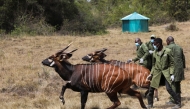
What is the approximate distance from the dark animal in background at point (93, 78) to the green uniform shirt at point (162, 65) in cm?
67

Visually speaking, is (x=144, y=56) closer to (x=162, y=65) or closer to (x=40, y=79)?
(x=162, y=65)

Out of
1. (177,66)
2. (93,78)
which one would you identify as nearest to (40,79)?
(93,78)

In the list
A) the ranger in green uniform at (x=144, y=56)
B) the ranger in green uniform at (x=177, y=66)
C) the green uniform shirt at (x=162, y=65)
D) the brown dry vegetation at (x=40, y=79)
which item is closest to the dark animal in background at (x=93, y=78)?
the green uniform shirt at (x=162, y=65)

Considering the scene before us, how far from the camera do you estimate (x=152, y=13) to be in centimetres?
5025

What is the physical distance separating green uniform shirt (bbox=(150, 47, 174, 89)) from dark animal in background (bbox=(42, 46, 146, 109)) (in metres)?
0.67

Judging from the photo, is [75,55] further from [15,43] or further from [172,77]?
[172,77]

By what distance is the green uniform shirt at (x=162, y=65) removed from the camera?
8.67 m

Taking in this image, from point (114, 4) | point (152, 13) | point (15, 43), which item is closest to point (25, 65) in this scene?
point (15, 43)

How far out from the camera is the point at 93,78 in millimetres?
8547

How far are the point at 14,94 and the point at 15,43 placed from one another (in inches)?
452

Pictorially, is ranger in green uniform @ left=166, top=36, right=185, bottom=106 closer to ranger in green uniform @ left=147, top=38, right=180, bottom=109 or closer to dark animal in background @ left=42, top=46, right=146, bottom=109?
ranger in green uniform @ left=147, top=38, right=180, bottom=109

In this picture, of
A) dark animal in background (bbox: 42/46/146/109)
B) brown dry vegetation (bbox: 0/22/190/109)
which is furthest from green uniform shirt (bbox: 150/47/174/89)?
brown dry vegetation (bbox: 0/22/190/109)

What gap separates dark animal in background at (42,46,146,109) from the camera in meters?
8.52

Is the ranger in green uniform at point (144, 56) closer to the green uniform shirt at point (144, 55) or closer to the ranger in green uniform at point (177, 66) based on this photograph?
the green uniform shirt at point (144, 55)
